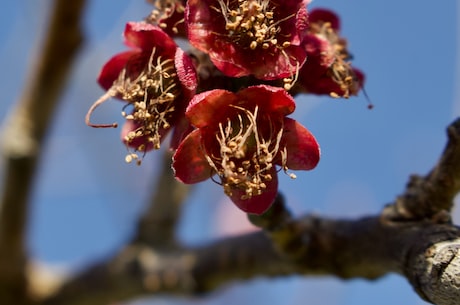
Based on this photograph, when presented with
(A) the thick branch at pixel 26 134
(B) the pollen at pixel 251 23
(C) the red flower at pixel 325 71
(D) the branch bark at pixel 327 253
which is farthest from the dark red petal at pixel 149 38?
(A) the thick branch at pixel 26 134

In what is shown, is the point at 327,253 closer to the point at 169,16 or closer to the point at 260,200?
the point at 260,200

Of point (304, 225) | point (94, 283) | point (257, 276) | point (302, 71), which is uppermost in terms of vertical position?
point (302, 71)

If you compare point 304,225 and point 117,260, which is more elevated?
point 304,225

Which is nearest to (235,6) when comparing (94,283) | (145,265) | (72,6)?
(72,6)

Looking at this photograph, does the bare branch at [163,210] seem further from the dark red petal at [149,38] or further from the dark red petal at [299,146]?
the dark red petal at [299,146]

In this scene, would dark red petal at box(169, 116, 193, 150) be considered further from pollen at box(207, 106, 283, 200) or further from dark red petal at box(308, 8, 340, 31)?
dark red petal at box(308, 8, 340, 31)

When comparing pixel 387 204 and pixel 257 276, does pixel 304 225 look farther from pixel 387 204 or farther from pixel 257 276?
pixel 257 276
